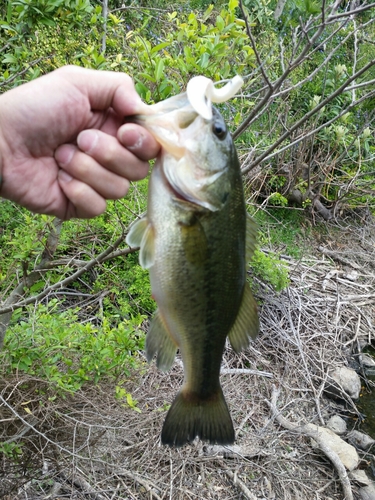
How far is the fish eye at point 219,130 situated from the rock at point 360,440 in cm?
432

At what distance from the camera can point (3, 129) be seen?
1.67m

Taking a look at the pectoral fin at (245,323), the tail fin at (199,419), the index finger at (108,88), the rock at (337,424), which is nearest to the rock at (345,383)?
the rock at (337,424)

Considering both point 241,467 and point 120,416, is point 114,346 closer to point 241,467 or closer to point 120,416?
point 120,416

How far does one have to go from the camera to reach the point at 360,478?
416 centimetres

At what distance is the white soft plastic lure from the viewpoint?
4.38ft

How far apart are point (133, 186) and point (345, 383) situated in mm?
3549

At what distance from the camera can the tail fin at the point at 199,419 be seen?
179 cm

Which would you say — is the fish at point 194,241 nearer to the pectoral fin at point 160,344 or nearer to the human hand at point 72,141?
the pectoral fin at point 160,344

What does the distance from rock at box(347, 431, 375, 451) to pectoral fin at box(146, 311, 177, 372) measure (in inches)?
151

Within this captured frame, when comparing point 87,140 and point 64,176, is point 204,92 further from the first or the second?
point 64,176

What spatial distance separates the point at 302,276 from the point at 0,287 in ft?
13.6

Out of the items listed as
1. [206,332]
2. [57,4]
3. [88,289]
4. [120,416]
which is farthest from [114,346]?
[57,4]

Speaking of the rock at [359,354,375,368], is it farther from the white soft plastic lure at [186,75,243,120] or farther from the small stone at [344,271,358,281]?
the white soft plastic lure at [186,75,243,120]

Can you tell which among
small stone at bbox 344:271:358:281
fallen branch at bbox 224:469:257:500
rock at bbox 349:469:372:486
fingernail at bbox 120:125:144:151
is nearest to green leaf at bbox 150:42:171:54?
fingernail at bbox 120:125:144:151
